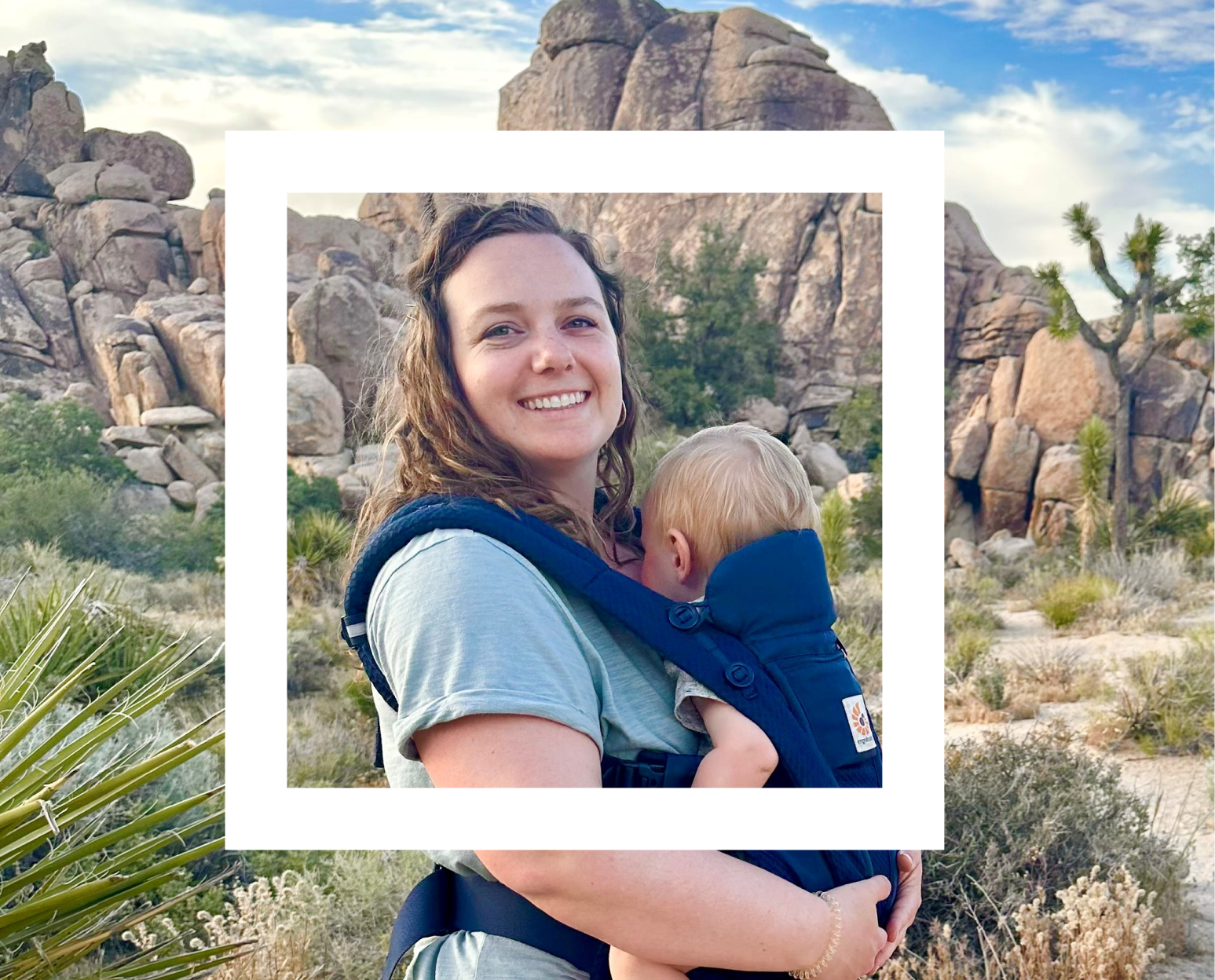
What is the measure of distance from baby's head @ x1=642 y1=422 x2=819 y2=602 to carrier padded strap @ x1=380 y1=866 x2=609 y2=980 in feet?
1.59

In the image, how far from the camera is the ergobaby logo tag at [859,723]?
164 centimetres

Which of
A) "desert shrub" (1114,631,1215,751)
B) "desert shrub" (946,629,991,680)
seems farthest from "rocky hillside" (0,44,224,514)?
"desert shrub" (1114,631,1215,751)

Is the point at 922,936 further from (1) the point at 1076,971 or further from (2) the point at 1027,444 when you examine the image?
(2) the point at 1027,444

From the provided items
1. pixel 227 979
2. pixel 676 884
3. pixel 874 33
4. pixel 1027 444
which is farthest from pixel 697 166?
pixel 874 33

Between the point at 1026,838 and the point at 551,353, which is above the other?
the point at 551,353

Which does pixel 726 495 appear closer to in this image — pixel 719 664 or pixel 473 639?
pixel 719 664

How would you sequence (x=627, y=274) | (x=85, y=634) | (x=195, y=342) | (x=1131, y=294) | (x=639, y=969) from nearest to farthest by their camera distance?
(x=639, y=969) → (x=627, y=274) → (x=85, y=634) → (x=1131, y=294) → (x=195, y=342)

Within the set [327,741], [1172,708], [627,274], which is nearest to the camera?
[627,274]

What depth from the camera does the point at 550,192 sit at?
1.64 metres

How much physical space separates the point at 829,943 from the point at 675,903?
0.86ft

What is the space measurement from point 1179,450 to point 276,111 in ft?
47.0

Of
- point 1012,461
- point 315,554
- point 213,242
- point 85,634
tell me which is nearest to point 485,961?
point 315,554

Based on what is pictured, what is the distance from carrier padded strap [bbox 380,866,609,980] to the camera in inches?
59.3

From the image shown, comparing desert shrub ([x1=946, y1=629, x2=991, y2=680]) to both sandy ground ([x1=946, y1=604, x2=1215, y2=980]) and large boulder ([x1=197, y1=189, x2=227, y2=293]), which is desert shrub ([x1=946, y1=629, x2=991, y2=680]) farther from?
large boulder ([x1=197, y1=189, x2=227, y2=293])
